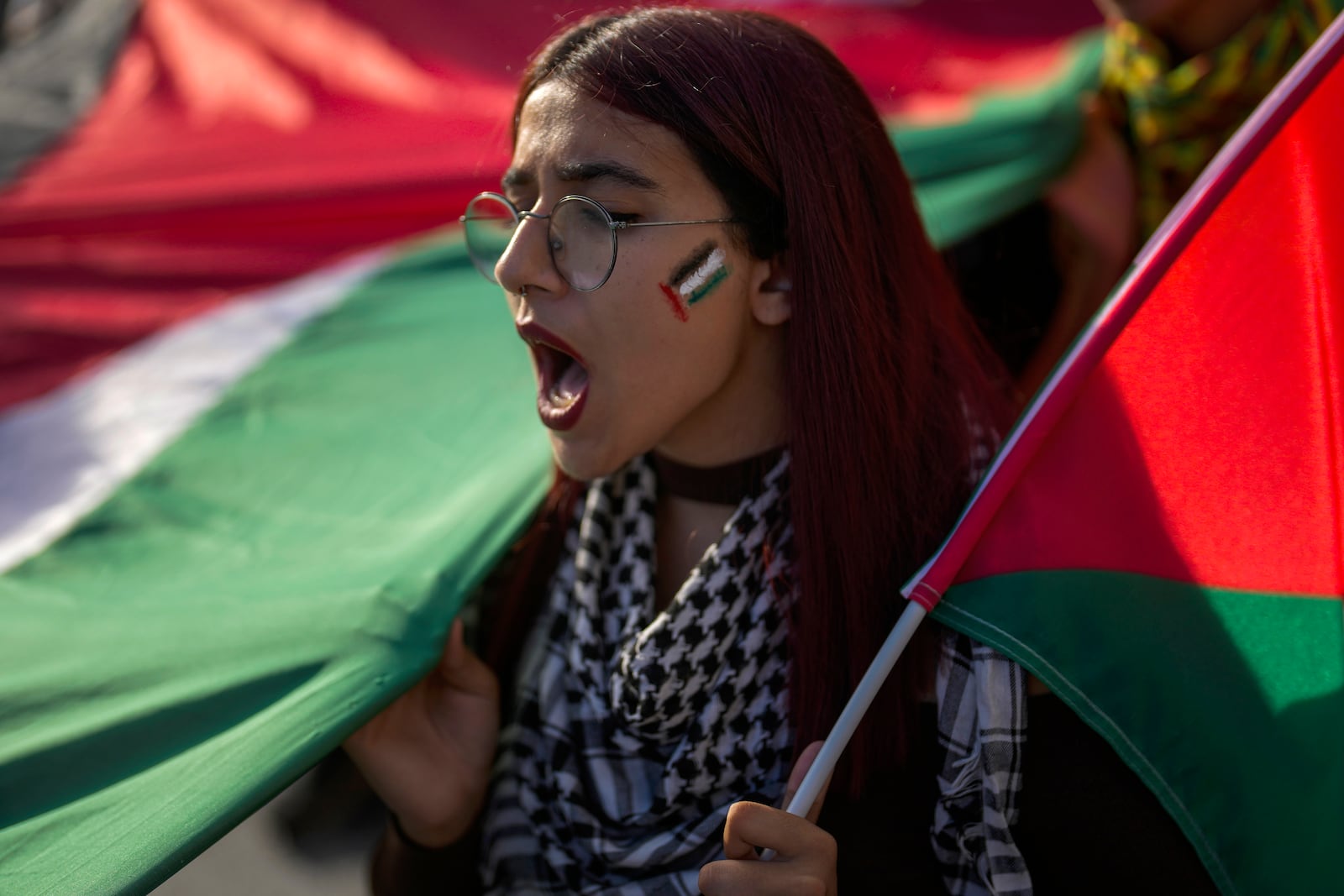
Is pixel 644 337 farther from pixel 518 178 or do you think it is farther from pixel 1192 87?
pixel 1192 87

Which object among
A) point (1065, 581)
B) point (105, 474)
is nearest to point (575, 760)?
point (1065, 581)

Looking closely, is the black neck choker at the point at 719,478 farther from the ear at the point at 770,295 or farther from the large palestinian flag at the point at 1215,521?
the large palestinian flag at the point at 1215,521

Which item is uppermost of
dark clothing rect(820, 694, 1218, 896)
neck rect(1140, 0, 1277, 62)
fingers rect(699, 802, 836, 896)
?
neck rect(1140, 0, 1277, 62)

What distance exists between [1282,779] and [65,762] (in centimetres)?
113

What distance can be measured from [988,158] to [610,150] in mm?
1109

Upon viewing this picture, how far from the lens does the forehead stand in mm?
1140

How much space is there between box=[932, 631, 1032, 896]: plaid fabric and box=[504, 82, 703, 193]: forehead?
1.78 ft

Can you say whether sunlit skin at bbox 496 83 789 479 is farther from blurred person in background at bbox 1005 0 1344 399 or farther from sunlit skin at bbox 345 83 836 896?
blurred person in background at bbox 1005 0 1344 399

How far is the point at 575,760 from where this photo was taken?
53.1 inches

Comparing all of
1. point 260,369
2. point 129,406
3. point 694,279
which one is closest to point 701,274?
point 694,279

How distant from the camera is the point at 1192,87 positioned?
2.14 m

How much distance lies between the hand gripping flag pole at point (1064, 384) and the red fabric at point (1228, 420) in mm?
12

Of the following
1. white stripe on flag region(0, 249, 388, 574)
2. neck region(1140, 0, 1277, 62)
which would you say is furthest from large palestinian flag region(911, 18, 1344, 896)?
white stripe on flag region(0, 249, 388, 574)

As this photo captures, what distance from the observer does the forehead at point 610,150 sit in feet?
3.74
